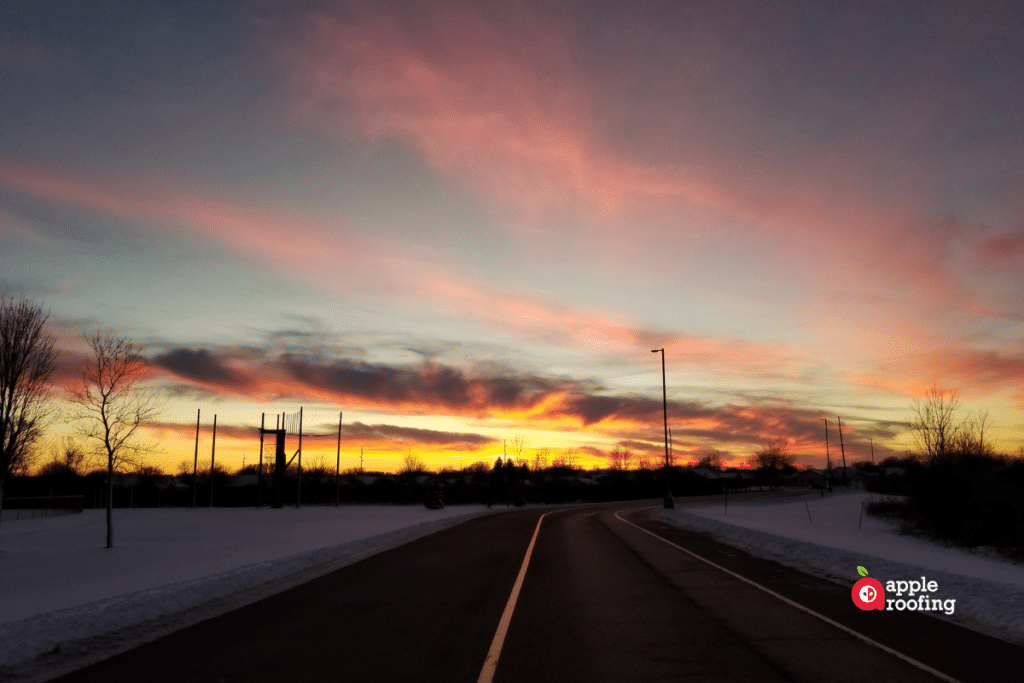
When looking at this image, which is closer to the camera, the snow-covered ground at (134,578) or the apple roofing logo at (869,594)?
the snow-covered ground at (134,578)

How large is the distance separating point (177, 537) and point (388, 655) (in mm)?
25647

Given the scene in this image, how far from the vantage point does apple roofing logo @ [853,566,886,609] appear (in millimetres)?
10953

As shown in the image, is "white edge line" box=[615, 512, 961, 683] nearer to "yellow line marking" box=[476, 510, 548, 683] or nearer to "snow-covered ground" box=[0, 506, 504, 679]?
"yellow line marking" box=[476, 510, 548, 683]

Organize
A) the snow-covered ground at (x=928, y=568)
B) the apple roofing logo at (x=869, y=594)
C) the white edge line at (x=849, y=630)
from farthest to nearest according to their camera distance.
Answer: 1. the apple roofing logo at (x=869, y=594)
2. the snow-covered ground at (x=928, y=568)
3. the white edge line at (x=849, y=630)

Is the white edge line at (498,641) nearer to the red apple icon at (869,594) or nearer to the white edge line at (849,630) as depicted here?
the white edge line at (849,630)

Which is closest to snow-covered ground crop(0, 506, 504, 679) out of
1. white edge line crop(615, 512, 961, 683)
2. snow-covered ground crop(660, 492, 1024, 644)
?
white edge line crop(615, 512, 961, 683)

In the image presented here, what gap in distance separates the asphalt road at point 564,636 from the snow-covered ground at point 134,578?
850 mm

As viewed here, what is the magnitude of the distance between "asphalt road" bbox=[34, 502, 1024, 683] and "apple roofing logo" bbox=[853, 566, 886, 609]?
23 centimetres

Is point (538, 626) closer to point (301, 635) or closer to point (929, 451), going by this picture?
point (301, 635)

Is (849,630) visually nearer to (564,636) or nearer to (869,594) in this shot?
(869,594)

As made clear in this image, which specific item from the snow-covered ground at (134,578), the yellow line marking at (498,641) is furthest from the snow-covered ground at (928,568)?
the snow-covered ground at (134,578)

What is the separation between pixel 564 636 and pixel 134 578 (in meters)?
11.4

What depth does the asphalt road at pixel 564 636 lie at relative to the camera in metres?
7.08

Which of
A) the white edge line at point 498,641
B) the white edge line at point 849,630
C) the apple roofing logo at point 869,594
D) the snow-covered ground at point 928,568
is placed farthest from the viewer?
the apple roofing logo at point 869,594
